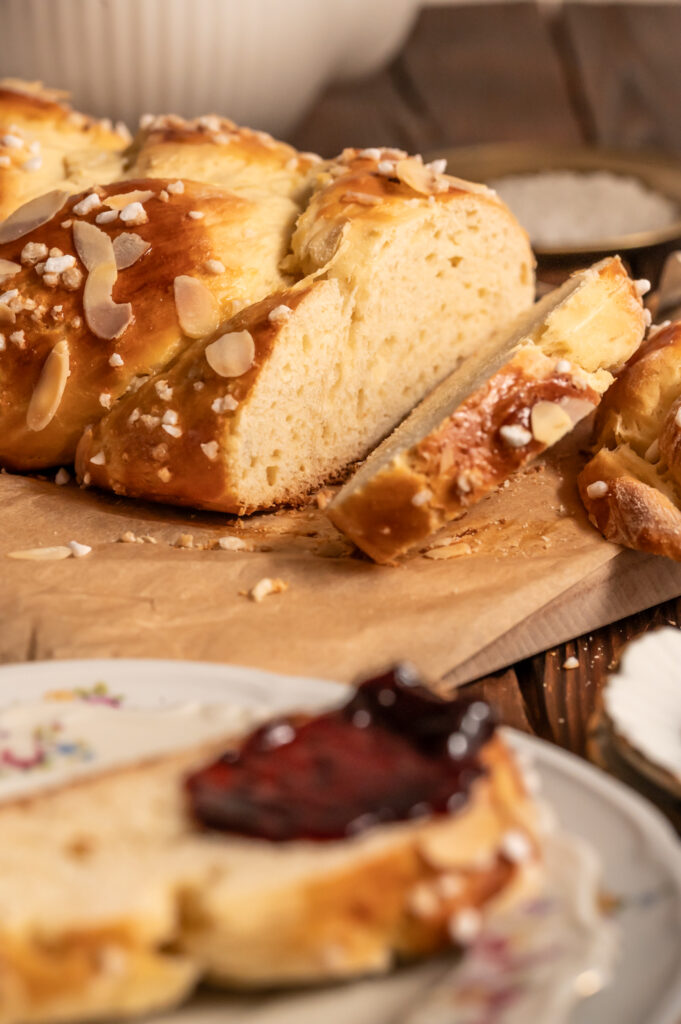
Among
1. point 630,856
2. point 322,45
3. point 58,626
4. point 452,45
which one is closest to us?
point 630,856

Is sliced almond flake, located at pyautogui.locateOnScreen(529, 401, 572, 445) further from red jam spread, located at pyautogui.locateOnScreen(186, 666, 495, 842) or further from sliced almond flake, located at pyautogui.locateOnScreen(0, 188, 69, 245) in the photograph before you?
sliced almond flake, located at pyautogui.locateOnScreen(0, 188, 69, 245)

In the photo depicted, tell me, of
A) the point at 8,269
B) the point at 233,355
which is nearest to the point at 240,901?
the point at 233,355

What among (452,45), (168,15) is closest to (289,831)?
(168,15)

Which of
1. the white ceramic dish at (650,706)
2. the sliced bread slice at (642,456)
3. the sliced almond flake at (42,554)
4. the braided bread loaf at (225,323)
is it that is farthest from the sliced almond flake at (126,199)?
the white ceramic dish at (650,706)

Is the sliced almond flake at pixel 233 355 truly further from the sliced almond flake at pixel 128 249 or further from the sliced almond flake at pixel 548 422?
the sliced almond flake at pixel 548 422

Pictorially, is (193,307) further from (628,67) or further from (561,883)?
(628,67)

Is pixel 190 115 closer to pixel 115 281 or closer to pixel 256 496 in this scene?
pixel 115 281
